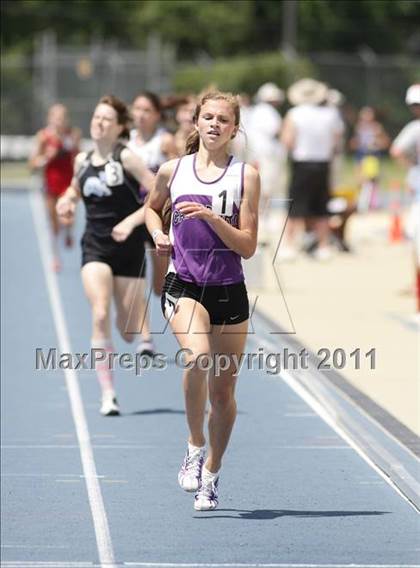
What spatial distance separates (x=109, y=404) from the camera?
1130 cm

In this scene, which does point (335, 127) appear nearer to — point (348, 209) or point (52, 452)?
point (348, 209)

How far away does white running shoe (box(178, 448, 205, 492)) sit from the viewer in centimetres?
808

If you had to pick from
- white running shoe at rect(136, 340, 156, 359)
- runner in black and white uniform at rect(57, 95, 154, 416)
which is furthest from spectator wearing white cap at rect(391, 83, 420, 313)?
runner in black and white uniform at rect(57, 95, 154, 416)

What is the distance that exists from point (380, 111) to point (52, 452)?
36076mm

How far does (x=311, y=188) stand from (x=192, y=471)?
14.5m

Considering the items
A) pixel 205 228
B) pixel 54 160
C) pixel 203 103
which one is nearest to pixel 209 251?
pixel 205 228

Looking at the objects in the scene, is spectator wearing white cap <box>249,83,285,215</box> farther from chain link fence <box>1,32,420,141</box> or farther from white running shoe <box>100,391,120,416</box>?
chain link fence <box>1,32,420,141</box>

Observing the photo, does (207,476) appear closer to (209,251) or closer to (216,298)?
(216,298)

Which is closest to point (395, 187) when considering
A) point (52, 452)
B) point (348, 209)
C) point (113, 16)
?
point (348, 209)

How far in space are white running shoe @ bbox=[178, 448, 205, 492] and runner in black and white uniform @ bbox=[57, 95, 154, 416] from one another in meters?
3.10

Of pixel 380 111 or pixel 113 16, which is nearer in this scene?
pixel 380 111

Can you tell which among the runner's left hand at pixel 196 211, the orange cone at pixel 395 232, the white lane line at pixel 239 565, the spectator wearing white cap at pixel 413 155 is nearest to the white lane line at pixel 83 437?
the white lane line at pixel 239 565

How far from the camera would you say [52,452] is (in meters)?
10.2

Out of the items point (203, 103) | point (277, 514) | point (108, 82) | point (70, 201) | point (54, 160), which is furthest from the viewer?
point (108, 82)
